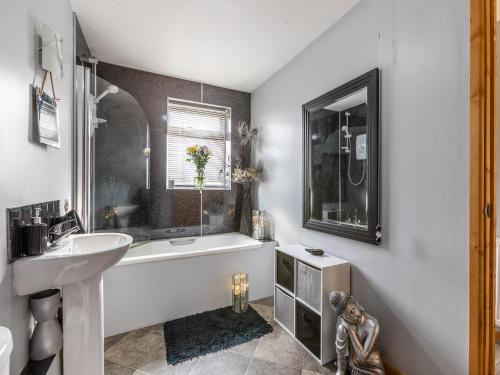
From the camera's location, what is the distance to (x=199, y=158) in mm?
3082

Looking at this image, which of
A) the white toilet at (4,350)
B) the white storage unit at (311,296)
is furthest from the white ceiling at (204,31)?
the white toilet at (4,350)

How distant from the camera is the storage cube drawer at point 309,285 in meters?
1.80

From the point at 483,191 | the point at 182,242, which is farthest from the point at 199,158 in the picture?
the point at 483,191

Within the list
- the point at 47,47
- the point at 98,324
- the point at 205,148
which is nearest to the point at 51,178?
the point at 47,47

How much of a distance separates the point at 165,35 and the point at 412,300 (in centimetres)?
281

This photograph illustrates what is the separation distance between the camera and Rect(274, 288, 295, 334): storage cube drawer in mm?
2082

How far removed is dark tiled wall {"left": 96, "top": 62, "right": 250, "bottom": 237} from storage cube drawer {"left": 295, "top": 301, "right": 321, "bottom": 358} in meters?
1.64

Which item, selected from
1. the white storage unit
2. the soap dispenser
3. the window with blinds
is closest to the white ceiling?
the window with blinds

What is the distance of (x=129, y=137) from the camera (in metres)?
2.71

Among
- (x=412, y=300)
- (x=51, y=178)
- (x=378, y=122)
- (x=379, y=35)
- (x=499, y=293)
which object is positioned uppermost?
(x=379, y=35)

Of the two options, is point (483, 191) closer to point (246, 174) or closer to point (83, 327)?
point (83, 327)

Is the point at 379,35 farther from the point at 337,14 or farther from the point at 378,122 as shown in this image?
the point at 378,122

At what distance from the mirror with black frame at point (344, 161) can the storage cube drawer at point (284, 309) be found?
67 cm

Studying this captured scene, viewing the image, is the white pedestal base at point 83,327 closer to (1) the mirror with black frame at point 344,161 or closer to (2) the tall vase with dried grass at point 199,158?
(1) the mirror with black frame at point 344,161
